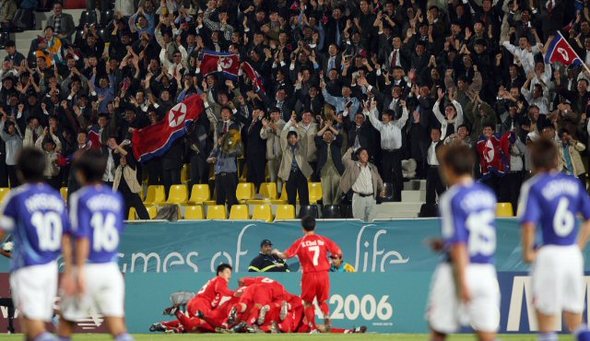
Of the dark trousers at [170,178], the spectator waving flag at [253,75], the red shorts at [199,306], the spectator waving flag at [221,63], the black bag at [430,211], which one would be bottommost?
the red shorts at [199,306]

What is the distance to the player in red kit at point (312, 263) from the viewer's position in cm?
2084

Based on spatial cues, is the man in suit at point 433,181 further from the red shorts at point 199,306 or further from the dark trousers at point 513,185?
the red shorts at point 199,306

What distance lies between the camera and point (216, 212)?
2830 cm

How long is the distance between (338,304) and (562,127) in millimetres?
5742

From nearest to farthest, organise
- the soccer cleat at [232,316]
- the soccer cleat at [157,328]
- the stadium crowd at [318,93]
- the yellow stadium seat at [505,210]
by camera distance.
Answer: the soccer cleat at [232,316] → the soccer cleat at [157,328] → the yellow stadium seat at [505,210] → the stadium crowd at [318,93]

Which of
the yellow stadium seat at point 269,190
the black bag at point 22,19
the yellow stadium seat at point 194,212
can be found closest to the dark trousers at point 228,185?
the yellow stadium seat at point 269,190

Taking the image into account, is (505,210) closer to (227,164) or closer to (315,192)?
(315,192)

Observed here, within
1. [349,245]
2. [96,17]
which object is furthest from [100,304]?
[96,17]

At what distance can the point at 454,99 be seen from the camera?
2633 centimetres

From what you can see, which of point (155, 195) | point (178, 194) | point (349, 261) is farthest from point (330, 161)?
point (155, 195)

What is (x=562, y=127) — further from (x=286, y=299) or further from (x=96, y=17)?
(x=96, y=17)

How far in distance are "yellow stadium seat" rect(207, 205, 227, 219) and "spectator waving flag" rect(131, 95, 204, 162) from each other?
213 cm

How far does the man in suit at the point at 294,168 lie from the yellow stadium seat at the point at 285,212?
0.91 ft

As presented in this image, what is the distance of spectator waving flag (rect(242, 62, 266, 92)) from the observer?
96.8 feet
